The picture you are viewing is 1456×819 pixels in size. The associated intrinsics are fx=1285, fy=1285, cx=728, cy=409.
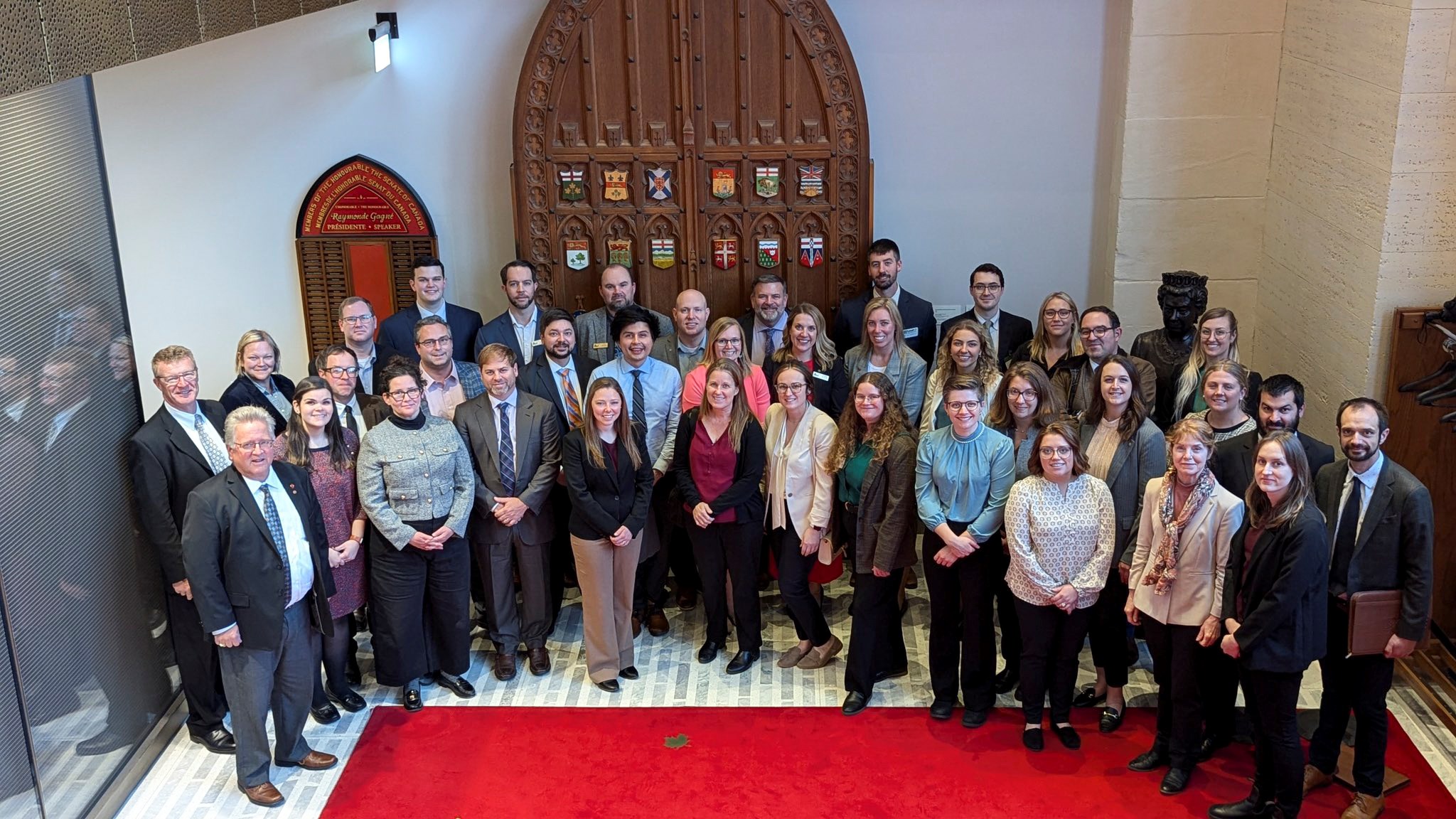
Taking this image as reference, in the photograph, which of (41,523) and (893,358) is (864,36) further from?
(41,523)

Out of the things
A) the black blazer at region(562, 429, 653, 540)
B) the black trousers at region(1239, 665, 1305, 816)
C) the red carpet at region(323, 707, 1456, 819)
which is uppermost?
the black blazer at region(562, 429, 653, 540)

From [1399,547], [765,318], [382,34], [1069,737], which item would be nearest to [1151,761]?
[1069,737]

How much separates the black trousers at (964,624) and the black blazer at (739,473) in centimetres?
82

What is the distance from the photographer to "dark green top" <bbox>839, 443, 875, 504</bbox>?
5.64m

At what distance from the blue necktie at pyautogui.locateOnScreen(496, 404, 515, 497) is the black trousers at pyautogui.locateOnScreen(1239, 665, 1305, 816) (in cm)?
321

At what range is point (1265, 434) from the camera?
5.22 m

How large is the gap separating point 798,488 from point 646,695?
3.96 ft

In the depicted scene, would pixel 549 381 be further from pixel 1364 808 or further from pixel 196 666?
pixel 1364 808

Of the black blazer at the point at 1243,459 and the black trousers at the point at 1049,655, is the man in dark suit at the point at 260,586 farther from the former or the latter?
the black blazer at the point at 1243,459

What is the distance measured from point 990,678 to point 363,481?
289 centimetres

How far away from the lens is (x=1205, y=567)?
492cm


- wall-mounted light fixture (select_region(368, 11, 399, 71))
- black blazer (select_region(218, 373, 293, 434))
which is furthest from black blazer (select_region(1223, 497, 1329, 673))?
wall-mounted light fixture (select_region(368, 11, 399, 71))

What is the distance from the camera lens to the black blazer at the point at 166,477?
17.4 feet

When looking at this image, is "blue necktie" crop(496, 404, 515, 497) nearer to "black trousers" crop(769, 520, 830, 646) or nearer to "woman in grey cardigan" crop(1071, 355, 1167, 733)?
"black trousers" crop(769, 520, 830, 646)
